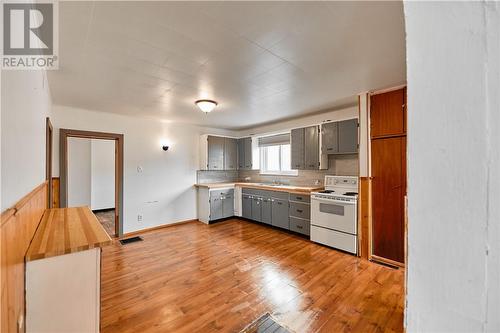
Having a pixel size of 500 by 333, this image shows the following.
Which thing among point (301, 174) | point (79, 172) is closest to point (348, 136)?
point (301, 174)

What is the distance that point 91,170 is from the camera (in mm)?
6027

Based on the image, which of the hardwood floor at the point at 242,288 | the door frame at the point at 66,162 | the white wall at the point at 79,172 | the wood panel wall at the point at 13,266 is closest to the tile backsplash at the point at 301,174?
the hardwood floor at the point at 242,288

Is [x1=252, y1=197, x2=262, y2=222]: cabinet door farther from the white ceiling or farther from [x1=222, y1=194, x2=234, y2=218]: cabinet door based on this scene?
the white ceiling

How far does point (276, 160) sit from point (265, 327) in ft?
12.5

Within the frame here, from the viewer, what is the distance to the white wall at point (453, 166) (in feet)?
0.87

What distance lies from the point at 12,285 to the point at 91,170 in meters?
6.20

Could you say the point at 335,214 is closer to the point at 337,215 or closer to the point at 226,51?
the point at 337,215

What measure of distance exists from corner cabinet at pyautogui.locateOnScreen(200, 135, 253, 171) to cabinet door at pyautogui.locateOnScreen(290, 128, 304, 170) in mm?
1328

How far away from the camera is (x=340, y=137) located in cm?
358

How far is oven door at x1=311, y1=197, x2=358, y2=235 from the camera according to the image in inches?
124

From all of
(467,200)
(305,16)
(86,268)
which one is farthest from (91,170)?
(467,200)

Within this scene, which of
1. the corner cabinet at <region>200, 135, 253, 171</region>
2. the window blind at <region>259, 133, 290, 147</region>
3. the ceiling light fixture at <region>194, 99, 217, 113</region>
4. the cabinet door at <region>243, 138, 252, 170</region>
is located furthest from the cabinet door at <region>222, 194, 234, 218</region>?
the ceiling light fixture at <region>194, 99, 217, 113</region>

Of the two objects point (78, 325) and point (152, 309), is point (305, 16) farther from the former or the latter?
point (152, 309)

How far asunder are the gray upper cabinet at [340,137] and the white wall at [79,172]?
6197 millimetres
